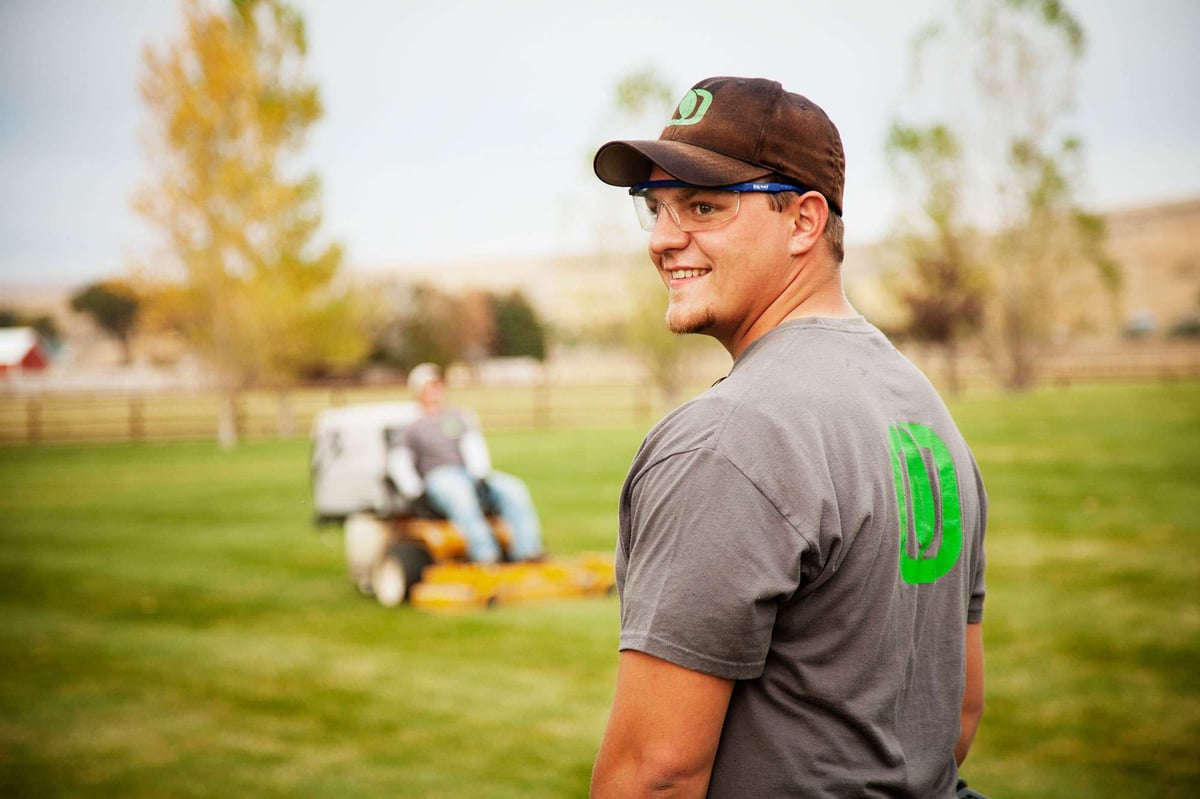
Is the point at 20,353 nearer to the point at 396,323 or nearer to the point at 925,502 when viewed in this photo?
the point at 396,323

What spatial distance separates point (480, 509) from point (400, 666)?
8.08 feet

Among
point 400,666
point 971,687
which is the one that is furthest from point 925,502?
point 400,666

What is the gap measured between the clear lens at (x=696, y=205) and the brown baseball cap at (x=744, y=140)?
5cm

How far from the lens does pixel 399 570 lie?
28.6ft

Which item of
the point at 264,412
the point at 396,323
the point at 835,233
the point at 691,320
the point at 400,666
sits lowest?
the point at 264,412

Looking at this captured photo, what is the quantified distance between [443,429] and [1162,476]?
11179 mm

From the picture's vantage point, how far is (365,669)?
6863 millimetres

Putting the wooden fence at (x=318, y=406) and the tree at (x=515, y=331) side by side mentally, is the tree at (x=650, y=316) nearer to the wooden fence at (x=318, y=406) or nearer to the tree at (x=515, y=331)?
the wooden fence at (x=318, y=406)

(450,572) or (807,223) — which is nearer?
(807,223)

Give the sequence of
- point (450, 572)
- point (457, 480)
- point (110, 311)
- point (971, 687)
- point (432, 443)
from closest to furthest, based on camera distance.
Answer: point (971, 687) < point (450, 572) < point (457, 480) < point (432, 443) < point (110, 311)

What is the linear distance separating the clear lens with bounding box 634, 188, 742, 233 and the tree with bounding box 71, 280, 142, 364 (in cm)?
10327

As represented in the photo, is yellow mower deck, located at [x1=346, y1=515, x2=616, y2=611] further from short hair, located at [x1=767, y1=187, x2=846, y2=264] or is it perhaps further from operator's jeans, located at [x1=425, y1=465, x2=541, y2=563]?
short hair, located at [x1=767, y1=187, x2=846, y2=264]

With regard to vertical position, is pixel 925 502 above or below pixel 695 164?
below

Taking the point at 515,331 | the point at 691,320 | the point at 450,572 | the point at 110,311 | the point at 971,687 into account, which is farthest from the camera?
the point at 110,311
